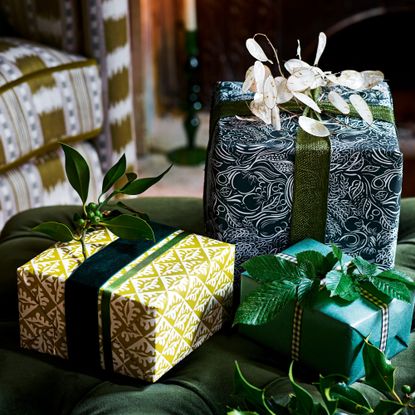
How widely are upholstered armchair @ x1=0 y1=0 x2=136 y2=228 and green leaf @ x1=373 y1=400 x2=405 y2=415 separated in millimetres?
1051

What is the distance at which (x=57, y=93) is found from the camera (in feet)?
5.67

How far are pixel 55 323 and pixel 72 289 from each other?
0.06m

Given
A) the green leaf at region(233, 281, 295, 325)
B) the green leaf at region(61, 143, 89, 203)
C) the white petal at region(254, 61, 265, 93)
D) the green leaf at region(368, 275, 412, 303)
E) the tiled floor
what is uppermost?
the white petal at region(254, 61, 265, 93)

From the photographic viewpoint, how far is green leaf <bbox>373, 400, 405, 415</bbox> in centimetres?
74

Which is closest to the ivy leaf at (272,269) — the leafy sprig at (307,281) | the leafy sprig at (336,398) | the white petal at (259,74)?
the leafy sprig at (307,281)

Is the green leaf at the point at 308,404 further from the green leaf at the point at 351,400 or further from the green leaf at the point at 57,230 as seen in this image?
the green leaf at the point at 57,230

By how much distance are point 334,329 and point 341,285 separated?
5 cm

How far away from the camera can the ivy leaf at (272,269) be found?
0.87 metres

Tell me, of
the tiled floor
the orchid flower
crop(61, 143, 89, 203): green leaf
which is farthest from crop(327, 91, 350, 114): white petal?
the tiled floor

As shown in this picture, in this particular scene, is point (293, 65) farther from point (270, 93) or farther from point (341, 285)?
point (341, 285)

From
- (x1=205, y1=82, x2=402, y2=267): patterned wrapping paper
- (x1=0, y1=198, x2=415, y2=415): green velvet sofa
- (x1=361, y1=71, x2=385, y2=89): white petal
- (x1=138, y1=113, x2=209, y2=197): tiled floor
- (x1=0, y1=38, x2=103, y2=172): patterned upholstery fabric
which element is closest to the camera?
(x1=0, y1=198, x2=415, y2=415): green velvet sofa

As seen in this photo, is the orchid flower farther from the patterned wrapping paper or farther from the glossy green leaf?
the glossy green leaf

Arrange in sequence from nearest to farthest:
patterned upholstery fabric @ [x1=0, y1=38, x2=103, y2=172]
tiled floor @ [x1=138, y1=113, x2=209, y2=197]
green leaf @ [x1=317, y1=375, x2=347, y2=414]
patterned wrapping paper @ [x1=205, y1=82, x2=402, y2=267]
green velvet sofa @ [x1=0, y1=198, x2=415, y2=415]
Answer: green leaf @ [x1=317, y1=375, x2=347, y2=414] < green velvet sofa @ [x1=0, y1=198, x2=415, y2=415] < patterned wrapping paper @ [x1=205, y1=82, x2=402, y2=267] < patterned upholstery fabric @ [x1=0, y1=38, x2=103, y2=172] < tiled floor @ [x1=138, y1=113, x2=209, y2=197]

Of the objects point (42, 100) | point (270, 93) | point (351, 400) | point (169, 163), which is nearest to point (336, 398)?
point (351, 400)
